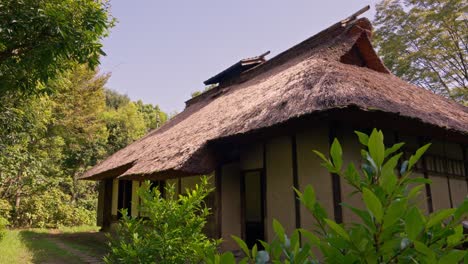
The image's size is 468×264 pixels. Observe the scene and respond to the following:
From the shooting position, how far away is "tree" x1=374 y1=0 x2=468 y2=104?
537 inches

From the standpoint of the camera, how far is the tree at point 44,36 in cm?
432

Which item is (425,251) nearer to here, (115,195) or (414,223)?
(414,223)

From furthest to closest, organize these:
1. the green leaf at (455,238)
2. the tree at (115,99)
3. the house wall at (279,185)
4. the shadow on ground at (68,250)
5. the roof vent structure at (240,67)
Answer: the tree at (115,99) < the roof vent structure at (240,67) < the shadow on ground at (68,250) < the house wall at (279,185) < the green leaf at (455,238)

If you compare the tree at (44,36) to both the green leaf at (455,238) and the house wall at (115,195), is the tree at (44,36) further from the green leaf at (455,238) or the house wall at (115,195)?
the house wall at (115,195)

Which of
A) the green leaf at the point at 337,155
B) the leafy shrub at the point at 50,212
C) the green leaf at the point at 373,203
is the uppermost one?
the green leaf at the point at 337,155

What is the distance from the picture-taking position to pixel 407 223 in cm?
68

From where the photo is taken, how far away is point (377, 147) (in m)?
0.80

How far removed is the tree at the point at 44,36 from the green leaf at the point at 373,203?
4.59m

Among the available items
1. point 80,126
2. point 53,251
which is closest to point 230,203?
point 53,251

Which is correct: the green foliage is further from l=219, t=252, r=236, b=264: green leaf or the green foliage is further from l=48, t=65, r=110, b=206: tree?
l=48, t=65, r=110, b=206: tree

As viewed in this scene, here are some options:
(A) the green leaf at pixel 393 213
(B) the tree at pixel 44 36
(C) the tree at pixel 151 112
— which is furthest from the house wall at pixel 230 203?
(C) the tree at pixel 151 112

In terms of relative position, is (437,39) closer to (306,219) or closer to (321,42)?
(321,42)

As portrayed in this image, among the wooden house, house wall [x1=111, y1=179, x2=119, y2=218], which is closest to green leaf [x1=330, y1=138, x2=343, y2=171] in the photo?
the wooden house

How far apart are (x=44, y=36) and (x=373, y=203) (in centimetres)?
488
